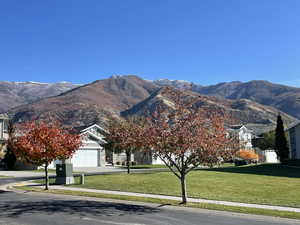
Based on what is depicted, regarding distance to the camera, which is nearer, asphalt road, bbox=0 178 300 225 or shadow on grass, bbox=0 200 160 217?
asphalt road, bbox=0 178 300 225

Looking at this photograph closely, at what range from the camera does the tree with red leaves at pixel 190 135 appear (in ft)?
51.4

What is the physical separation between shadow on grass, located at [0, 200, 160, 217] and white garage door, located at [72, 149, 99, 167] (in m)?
33.8

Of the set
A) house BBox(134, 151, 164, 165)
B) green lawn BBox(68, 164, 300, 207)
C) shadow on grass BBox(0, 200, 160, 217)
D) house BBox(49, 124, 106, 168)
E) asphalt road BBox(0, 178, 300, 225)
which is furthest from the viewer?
house BBox(134, 151, 164, 165)

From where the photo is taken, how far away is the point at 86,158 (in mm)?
51688

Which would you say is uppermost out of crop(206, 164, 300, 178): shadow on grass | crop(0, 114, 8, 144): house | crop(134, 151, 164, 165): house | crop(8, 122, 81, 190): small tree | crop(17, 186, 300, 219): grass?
crop(0, 114, 8, 144): house

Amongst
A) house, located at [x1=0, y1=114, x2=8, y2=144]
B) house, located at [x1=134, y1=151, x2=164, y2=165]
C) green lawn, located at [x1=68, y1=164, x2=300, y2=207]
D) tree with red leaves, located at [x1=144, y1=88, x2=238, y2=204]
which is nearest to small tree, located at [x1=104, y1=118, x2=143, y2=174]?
tree with red leaves, located at [x1=144, y1=88, x2=238, y2=204]

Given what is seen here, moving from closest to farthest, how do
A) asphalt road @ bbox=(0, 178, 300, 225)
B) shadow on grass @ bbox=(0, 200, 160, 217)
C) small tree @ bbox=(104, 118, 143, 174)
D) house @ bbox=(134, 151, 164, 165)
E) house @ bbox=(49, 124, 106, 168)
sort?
asphalt road @ bbox=(0, 178, 300, 225) < shadow on grass @ bbox=(0, 200, 160, 217) < small tree @ bbox=(104, 118, 143, 174) < house @ bbox=(49, 124, 106, 168) < house @ bbox=(134, 151, 164, 165)

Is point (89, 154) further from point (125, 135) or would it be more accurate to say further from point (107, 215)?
point (107, 215)

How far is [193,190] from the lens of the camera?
→ 21.3 m

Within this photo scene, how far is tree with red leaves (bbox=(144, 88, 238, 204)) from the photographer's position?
51.4 ft

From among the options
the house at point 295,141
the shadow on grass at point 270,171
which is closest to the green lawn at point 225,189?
the shadow on grass at point 270,171

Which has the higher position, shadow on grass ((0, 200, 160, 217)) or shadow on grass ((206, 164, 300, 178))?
shadow on grass ((206, 164, 300, 178))

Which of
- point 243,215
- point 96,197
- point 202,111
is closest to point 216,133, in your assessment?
point 202,111

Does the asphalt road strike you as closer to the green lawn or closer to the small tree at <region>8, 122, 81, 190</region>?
the green lawn
